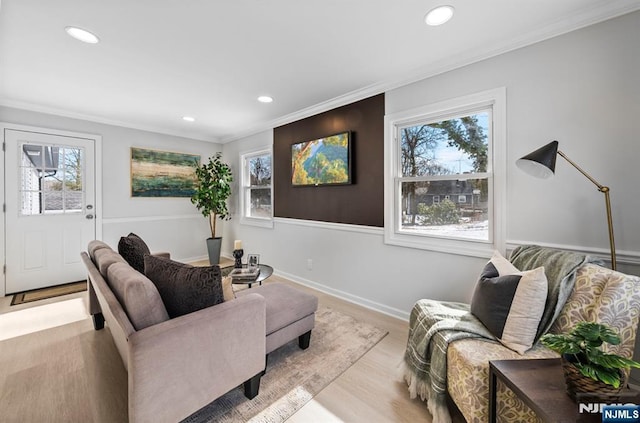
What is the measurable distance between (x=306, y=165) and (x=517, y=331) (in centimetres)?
280

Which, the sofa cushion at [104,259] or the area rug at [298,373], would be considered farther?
the sofa cushion at [104,259]

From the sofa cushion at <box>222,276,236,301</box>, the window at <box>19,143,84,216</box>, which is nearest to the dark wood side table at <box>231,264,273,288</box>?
the sofa cushion at <box>222,276,236,301</box>

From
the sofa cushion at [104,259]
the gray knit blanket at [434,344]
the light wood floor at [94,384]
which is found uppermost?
the sofa cushion at [104,259]

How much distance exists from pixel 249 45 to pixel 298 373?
2.52 m

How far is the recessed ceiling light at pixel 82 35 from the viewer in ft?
6.12

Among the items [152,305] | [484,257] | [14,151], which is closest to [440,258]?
[484,257]

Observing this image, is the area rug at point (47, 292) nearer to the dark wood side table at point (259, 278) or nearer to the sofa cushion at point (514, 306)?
the dark wood side table at point (259, 278)

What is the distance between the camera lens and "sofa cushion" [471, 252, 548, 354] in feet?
4.52

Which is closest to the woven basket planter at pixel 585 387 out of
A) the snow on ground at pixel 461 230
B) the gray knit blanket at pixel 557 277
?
the gray knit blanket at pixel 557 277

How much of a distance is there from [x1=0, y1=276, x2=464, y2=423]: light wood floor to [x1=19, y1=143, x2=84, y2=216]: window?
1765mm

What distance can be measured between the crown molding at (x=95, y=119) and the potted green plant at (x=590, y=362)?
17.3 ft

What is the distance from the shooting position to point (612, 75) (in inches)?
65.7

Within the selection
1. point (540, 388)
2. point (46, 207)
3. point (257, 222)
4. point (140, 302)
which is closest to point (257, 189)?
point (257, 222)

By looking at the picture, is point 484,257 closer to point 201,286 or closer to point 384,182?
point 384,182
